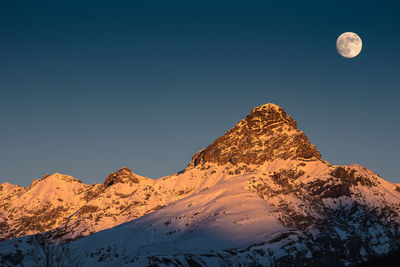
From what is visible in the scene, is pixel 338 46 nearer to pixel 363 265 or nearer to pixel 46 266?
pixel 363 265

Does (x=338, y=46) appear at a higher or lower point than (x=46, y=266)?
higher

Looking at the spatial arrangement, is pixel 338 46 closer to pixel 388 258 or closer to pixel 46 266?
pixel 388 258

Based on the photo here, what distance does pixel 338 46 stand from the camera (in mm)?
196625

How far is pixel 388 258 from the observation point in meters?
55.4

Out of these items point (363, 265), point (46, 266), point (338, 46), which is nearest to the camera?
point (46, 266)

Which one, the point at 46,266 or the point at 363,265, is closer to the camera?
the point at 46,266

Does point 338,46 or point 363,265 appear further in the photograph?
point 338,46

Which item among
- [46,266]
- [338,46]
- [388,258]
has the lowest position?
[388,258]

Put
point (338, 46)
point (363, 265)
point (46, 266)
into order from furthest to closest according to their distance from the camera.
Answer: point (338, 46) → point (363, 265) → point (46, 266)

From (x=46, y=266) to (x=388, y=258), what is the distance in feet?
116

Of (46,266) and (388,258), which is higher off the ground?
(46,266)

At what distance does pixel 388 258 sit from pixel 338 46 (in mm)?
152202

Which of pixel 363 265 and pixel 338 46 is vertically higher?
pixel 338 46

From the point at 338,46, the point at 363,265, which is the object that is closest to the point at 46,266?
the point at 363,265
